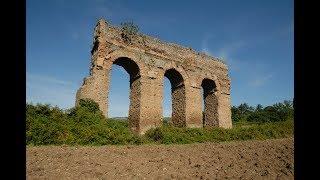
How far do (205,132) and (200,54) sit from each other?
716 centimetres

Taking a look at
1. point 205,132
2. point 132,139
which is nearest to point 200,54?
point 205,132

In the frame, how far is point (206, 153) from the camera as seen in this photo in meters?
9.26

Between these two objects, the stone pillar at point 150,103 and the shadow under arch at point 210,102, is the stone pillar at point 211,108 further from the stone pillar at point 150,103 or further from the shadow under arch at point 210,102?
the stone pillar at point 150,103

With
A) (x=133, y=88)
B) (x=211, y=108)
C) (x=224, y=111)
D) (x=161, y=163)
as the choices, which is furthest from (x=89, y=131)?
(x=224, y=111)

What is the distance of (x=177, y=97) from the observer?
21.1 metres

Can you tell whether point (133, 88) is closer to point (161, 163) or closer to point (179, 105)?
point (179, 105)

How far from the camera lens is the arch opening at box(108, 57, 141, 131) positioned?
18031 millimetres

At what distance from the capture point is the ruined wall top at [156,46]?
17.5 metres

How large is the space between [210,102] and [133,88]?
7254 mm

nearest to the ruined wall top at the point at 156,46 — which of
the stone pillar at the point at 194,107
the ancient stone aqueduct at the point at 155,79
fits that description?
the ancient stone aqueduct at the point at 155,79

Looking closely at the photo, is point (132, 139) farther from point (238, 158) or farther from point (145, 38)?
point (145, 38)

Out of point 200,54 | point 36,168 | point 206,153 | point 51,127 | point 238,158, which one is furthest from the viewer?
point 200,54
